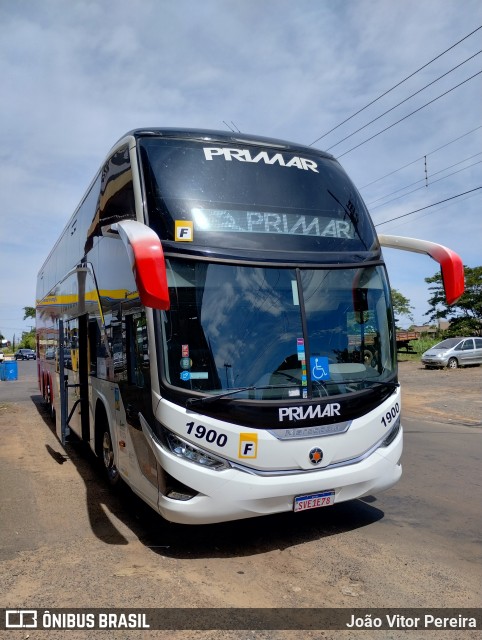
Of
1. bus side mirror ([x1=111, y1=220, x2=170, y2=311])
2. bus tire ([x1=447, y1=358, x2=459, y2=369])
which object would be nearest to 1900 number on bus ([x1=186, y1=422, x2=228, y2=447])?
bus side mirror ([x1=111, y1=220, x2=170, y2=311])

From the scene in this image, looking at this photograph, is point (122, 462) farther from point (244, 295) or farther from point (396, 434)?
point (396, 434)

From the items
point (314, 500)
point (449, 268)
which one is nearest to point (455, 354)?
point (449, 268)

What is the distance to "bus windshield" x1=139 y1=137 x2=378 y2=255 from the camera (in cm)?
482

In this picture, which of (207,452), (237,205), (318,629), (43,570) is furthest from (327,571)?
(237,205)

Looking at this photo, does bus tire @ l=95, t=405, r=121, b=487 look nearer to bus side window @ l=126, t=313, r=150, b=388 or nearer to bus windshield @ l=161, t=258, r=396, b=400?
bus side window @ l=126, t=313, r=150, b=388

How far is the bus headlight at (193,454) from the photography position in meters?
4.32

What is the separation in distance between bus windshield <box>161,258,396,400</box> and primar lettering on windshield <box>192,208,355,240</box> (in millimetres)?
402

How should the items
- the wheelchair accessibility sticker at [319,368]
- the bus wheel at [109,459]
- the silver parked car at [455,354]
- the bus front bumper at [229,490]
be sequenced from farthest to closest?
the silver parked car at [455,354] → the bus wheel at [109,459] → the wheelchair accessibility sticker at [319,368] → the bus front bumper at [229,490]

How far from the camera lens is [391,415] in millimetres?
5121

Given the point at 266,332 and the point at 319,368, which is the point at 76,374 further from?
the point at 319,368

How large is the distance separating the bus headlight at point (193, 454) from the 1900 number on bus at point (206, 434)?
103 millimetres

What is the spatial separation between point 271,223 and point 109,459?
3516mm

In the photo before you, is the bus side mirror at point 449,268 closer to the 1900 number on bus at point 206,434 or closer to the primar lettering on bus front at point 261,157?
the primar lettering on bus front at point 261,157

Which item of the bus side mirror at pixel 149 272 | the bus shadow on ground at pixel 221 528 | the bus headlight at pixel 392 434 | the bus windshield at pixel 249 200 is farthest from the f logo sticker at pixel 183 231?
the bus shadow on ground at pixel 221 528
